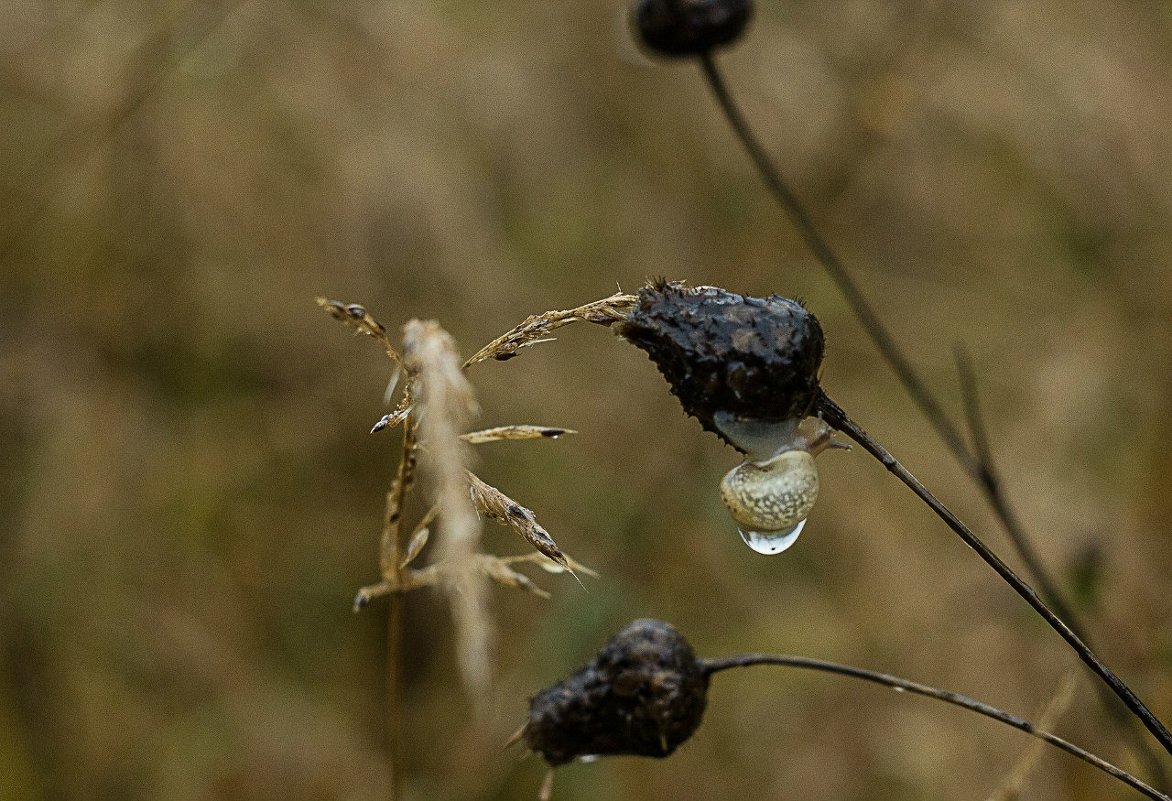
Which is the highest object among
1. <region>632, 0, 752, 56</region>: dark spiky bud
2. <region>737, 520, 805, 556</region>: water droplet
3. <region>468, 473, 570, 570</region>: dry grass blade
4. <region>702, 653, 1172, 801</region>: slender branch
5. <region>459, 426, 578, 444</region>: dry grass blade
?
<region>632, 0, 752, 56</region>: dark spiky bud

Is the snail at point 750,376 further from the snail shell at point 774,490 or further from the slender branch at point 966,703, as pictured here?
the slender branch at point 966,703

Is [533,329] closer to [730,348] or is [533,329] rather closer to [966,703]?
[730,348]

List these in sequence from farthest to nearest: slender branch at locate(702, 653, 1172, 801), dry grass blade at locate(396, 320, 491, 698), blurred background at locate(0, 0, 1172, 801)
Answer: blurred background at locate(0, 0, 1172, 801) < slender branch at locate(702, 653, 1172, 801) < dry grass blade at locate(396, 320, 491, 698)

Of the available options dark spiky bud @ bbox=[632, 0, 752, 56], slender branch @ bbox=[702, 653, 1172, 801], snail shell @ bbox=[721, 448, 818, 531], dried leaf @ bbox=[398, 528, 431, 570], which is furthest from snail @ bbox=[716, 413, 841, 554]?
dark spiky bud @ bbox=[632, 0, 752, 56]

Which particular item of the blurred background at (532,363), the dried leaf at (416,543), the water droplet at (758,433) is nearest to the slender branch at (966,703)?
the water droplet at (758,433)

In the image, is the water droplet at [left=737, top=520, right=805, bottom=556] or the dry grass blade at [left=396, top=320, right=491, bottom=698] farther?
the water droplet at [left=737, top=520, right=805, bottom=556]

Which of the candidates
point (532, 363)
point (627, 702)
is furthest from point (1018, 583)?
point (532, 363)

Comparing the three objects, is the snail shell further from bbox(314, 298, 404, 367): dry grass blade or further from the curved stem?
bbox(314, 298, 404, 367): dry grass blade
